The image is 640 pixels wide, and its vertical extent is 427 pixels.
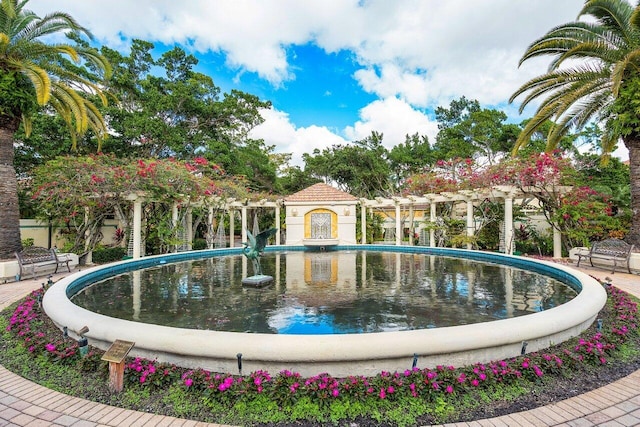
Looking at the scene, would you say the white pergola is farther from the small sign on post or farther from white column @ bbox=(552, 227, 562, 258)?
the small sign on post

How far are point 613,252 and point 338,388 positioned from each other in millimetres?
12173

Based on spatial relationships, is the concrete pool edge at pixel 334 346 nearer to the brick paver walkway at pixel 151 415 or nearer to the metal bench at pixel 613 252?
the brick paver walkway at pixel 151 415

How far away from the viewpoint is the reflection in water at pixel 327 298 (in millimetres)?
5855

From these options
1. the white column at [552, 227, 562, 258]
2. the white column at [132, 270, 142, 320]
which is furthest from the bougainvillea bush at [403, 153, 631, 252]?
the white column at [132, 270, 142, 320]

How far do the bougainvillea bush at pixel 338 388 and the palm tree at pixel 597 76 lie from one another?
9.51 m

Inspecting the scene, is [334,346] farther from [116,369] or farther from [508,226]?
[508,226]

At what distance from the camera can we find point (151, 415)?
10.1 feet

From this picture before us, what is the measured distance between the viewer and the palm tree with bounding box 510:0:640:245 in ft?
32.7

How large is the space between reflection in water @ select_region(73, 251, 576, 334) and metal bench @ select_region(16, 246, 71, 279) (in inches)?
83.2

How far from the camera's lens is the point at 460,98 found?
34812 millimetres

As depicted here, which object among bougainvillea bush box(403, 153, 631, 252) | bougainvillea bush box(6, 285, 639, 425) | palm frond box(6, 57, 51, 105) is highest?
palm frond box(6, 57, 51, 105)

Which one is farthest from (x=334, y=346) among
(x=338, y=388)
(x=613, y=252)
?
(x=613, y=252)

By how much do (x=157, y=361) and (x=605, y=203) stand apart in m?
17.7

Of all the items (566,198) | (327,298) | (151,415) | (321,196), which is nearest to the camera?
(151,415)
